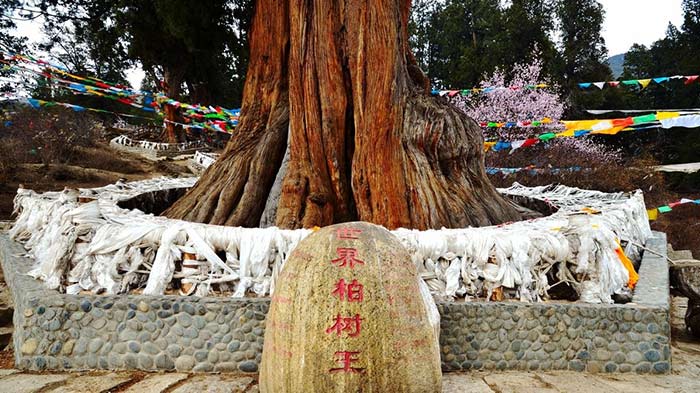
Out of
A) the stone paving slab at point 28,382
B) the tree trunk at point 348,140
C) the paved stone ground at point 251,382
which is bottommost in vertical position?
the paved stone ground at point 251,382

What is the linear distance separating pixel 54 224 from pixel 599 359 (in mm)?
4179

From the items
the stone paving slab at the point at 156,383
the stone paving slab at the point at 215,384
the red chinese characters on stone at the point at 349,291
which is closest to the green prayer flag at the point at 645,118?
the red chinese characters on stone at the point at 349,291

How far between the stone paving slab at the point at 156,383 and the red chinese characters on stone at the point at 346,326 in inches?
45.0

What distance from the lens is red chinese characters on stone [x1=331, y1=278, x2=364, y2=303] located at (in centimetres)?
214

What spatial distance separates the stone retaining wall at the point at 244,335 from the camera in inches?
112

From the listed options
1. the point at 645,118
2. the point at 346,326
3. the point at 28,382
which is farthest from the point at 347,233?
the point at 645,118

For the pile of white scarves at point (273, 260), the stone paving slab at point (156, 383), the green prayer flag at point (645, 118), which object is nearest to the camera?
the stone paving slab at point (156, 383)

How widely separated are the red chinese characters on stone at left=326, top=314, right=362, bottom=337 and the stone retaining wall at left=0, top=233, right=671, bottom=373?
0.89 metres

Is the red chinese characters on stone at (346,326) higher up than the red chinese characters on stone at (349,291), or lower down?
lower down

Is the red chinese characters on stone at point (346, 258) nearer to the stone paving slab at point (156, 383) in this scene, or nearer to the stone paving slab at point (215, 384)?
the stone paving slab at point (215, 384)

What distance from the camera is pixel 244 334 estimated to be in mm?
2877

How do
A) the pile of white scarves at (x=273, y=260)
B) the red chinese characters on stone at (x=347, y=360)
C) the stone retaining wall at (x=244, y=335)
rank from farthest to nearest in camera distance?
the pile of white scarves at (x=273, y=260), the stone retaining wall at (x=244, y=335), the red chinese characters on stone at (x=347, y=360)

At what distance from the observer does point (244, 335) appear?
9.44 ft

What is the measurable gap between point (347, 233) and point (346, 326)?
1.43 feet
